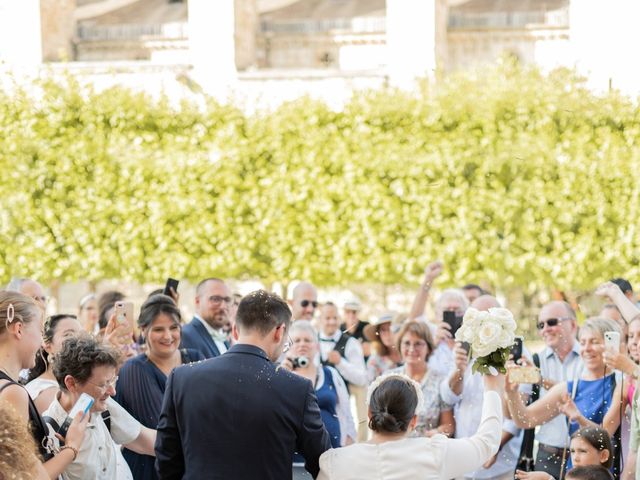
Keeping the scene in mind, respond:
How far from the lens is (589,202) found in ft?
74.3

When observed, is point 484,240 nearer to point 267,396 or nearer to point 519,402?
point 519,402

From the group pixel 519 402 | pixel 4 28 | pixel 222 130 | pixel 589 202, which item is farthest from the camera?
pixel 4 28

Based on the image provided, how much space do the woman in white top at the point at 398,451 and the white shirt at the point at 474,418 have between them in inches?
121

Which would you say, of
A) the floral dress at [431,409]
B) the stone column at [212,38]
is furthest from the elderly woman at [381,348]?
the stone column at [212,38]

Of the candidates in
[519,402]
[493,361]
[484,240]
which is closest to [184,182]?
[484,240]

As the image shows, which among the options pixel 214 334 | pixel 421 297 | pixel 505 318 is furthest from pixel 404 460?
pixel 421 297

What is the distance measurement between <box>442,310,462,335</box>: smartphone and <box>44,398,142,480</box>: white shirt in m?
3.43

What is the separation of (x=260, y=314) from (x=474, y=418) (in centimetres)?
352

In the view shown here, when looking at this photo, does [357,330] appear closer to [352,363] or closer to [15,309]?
[352,363]

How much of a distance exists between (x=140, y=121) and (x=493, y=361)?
64.7ft

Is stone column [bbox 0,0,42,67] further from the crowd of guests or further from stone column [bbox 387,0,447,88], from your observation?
the crowd of guests

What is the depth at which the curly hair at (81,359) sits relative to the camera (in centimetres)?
560

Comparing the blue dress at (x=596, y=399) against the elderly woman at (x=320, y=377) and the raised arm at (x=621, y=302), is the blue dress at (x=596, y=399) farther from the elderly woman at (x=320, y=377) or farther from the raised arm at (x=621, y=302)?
the elderly woman at (x=320, y=377)

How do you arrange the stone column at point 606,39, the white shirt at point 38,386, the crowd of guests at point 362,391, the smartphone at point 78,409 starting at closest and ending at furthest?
the crowd of guests at point 362,391, the smartphone at point 78,409, the white shirt at point 38,386, the stone column at point 606,39
